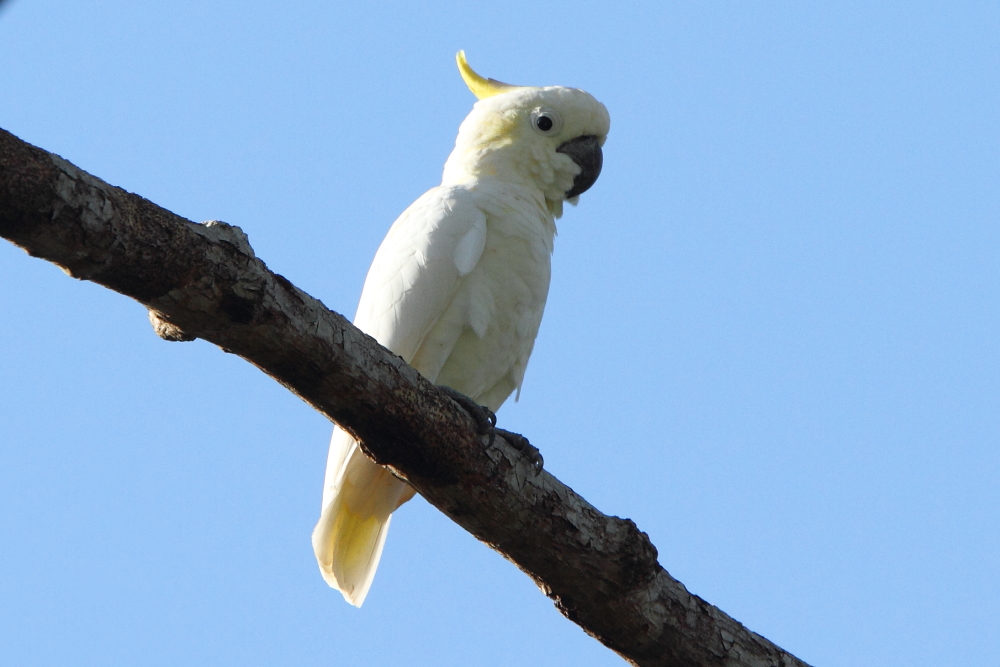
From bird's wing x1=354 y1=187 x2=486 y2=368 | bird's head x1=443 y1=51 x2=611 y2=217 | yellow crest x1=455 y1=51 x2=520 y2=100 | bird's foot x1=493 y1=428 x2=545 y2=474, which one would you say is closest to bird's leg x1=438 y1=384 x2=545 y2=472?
bird's foot x1=493 y1=428 x2=545 y2=474

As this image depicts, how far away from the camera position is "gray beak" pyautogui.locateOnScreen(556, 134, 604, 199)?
13.3ft

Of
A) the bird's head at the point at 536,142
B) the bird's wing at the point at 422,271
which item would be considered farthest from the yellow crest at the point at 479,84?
the bird's wing at the point at 422,271

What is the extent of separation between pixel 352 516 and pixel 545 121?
1.73m

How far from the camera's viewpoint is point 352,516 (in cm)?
340

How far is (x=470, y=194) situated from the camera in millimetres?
3580

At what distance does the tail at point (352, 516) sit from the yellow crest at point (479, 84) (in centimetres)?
173

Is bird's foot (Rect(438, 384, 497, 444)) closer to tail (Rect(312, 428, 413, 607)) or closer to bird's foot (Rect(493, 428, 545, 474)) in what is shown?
bird's foot (Rect(493, 428, 545, 474))

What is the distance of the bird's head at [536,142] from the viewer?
3.89 m

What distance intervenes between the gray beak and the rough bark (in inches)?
72.6

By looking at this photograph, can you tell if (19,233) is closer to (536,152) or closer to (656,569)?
(656,569)

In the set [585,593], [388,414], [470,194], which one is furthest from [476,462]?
[470,194]

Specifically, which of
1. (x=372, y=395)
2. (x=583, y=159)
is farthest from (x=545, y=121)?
(x=372, y=395)

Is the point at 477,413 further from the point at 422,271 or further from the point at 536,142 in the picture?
the point at 536,142

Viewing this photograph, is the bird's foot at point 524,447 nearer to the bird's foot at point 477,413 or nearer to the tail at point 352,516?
the bird's foot at point 477,413
